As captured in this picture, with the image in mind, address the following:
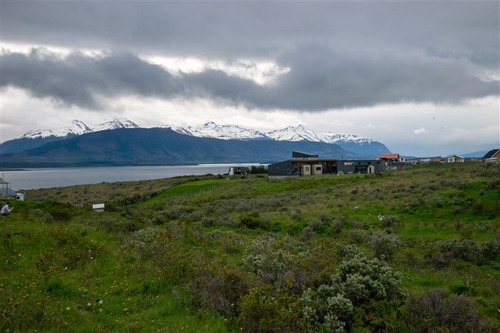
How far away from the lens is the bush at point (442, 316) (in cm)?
604

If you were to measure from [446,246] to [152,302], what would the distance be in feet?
39.5

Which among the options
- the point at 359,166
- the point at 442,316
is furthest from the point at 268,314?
the point at 359,166

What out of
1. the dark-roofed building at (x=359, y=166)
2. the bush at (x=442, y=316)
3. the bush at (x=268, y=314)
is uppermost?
the dark-roofed building at (x=359, y=166)

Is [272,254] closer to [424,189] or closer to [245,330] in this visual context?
[245,330]

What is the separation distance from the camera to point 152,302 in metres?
7.32

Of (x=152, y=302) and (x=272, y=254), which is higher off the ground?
(x=272, y=254)

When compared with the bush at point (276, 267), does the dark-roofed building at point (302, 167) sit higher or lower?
higher

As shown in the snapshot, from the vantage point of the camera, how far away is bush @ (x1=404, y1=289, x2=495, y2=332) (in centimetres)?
604

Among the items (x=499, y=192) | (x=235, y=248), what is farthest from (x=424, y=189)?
(x=235, y=248)

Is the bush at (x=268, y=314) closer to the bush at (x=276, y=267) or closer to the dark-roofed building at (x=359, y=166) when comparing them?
the bush at (x=276, y=267)

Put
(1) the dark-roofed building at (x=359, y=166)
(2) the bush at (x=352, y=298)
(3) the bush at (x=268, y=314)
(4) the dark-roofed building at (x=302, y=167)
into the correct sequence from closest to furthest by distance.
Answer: (3) the bush at (x=268, y=314)
(2) the bush at (x=352, y=298)
(4) the dark-roofed building at (x=302, y=167)
(1) the dark-roofed building at (x=359, y=166)

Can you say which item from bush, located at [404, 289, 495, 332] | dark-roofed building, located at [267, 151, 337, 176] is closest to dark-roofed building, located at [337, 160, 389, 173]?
dark-roofed building, located at [267, 151, 337, 176]

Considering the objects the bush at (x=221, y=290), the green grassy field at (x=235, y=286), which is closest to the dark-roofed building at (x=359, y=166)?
the green grassy field at (x=235, y=286)

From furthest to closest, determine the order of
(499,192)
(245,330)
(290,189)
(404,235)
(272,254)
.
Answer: (290,189) → (499,192) → (404,235) → (272,254) → (245,330)
